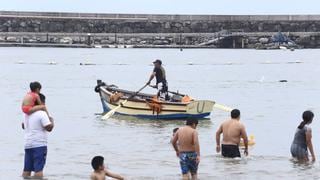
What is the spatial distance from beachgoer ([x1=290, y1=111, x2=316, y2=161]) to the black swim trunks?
4.30ft

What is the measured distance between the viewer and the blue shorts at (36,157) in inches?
618

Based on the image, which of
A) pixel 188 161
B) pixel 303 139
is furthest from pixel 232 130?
pixel 188 161

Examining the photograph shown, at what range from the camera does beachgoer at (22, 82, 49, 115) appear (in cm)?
1540

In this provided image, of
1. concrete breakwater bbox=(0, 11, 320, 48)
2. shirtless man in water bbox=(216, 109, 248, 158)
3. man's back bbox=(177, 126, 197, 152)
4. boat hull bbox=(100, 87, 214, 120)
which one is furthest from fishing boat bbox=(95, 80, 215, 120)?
concrete breakwater bbox=(0, 11, 320, 48)

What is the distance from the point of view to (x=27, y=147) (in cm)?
1571

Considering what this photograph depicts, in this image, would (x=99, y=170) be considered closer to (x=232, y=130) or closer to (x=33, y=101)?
(x=33, y=101)

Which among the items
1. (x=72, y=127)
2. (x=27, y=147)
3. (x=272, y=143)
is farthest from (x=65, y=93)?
(x=27, y=147)

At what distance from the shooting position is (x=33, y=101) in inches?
608

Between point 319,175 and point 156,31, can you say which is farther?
point 156,31

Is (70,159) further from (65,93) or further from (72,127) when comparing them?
(65,93)

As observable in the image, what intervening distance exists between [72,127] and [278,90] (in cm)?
2694

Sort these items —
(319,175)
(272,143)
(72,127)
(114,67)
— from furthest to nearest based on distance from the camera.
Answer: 1. (114,67)
2. (72,127)
3. (272,143)
4. (319,175)

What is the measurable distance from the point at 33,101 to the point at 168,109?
50.3 ft

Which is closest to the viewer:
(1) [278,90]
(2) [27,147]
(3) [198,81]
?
(2) [27,147]
